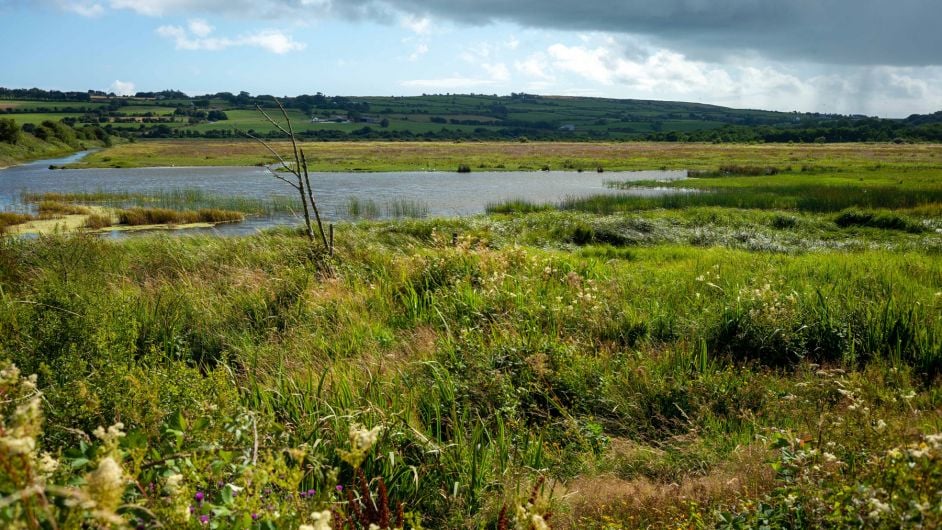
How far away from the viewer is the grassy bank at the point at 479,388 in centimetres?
302

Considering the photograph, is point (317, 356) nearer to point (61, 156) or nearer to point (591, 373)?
point (591, 373)

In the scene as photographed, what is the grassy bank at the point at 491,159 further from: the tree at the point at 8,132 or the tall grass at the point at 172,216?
the tall grass at the point at 172,216

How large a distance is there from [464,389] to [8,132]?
83954 mm

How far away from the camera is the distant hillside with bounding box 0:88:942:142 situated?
10619 cm

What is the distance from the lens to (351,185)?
145ft

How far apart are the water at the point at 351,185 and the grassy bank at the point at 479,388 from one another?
17806mm

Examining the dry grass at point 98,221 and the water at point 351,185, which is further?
the water at point 351,185

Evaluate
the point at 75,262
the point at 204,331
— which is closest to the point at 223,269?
the point at 75,262

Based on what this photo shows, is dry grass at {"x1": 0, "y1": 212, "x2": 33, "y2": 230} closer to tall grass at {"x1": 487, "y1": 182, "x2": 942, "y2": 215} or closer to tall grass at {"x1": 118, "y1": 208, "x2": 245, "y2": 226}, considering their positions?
tall grass at {"x1": 118, "y1": 208, "x2": 245, "y2": 226}

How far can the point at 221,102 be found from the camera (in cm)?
16150

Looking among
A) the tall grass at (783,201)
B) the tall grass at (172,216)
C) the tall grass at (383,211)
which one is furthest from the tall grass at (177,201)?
the tall grass at (783,201)

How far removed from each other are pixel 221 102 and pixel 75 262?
6531 inches

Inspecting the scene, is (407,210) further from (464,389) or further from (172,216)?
(464,389)

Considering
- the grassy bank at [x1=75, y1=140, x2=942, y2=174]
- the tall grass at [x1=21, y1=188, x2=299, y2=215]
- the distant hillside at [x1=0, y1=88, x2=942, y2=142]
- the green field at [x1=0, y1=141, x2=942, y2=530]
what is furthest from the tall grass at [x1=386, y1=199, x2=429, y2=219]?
the distant hillside at [x1=0, y1=88, x2=942, y2=142]
